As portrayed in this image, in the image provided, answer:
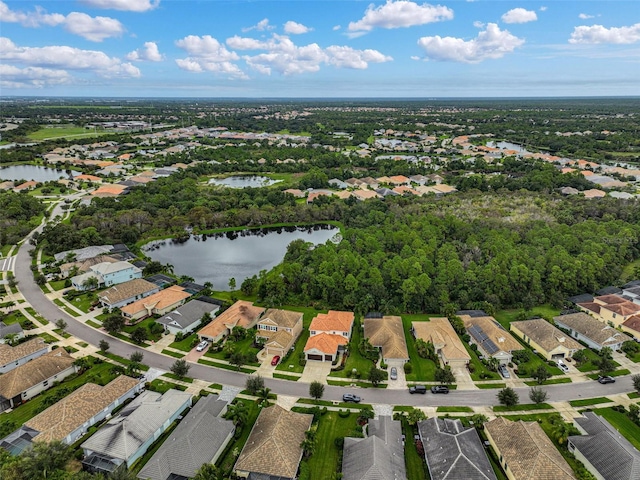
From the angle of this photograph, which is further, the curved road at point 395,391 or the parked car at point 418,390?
the parked car at point 418,390

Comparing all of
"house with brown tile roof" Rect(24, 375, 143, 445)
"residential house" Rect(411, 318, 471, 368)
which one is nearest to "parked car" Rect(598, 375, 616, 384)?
"residential house" Rect(411, 318, 471, 368)

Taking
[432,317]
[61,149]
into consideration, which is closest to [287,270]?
[432,317]

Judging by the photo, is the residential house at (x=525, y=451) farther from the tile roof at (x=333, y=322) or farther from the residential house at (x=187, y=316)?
the residential house at (x=187, y=316)

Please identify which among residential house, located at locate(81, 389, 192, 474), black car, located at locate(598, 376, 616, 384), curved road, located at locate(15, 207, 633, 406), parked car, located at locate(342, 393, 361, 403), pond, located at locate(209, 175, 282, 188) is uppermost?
pond, located at locate(209, 175, 282, 188)

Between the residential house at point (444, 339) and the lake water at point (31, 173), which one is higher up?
the lake water at point (31, 173)

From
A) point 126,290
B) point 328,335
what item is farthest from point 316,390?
point 126,290

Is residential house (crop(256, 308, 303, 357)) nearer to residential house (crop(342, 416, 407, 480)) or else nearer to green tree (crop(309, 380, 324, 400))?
green tree (crop(309, 380, 324, 400))

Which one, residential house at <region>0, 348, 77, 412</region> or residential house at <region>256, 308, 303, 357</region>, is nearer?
residential house at <region>0, 348, 77, 412</region>

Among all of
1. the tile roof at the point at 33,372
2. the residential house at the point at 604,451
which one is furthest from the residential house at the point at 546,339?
the tile roof at the point at 33,372
